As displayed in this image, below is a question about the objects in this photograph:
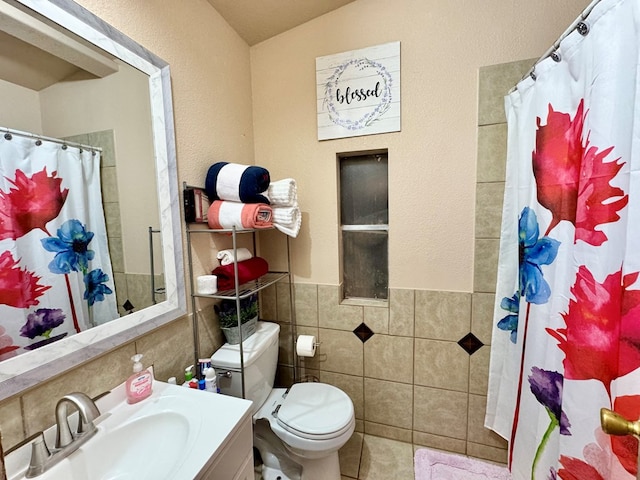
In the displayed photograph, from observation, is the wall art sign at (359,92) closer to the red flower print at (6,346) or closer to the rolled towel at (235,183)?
the rolled towel at (235,183)

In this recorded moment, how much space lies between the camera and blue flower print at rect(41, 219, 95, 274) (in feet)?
2.58

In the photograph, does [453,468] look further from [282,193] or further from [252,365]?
[282,193]

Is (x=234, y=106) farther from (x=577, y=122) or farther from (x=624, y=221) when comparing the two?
(x=624, y=221)

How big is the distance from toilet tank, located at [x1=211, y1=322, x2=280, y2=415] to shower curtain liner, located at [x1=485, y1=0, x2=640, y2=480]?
1.12 metres

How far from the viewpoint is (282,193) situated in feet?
4.51

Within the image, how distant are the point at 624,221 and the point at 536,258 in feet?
1.20

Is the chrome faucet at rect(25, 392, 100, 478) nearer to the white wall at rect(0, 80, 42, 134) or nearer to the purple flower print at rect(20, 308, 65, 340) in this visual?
the purple flower print at rect(20, 308, 65, 340)

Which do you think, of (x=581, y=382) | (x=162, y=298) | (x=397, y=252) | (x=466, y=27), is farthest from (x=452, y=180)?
(x=162, y=298)

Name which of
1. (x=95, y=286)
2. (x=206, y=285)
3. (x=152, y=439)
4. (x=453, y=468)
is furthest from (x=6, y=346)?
(x=453, y=468)

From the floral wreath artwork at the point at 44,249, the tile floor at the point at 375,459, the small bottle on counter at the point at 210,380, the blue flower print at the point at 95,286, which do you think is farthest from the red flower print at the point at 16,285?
the tile floor at the point at 375,459

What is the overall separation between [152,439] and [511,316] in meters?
1.48

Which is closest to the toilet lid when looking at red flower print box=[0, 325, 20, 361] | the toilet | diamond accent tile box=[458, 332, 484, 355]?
the toilet

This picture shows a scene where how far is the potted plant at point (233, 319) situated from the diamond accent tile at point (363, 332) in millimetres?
608

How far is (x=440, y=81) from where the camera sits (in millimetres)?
1352
